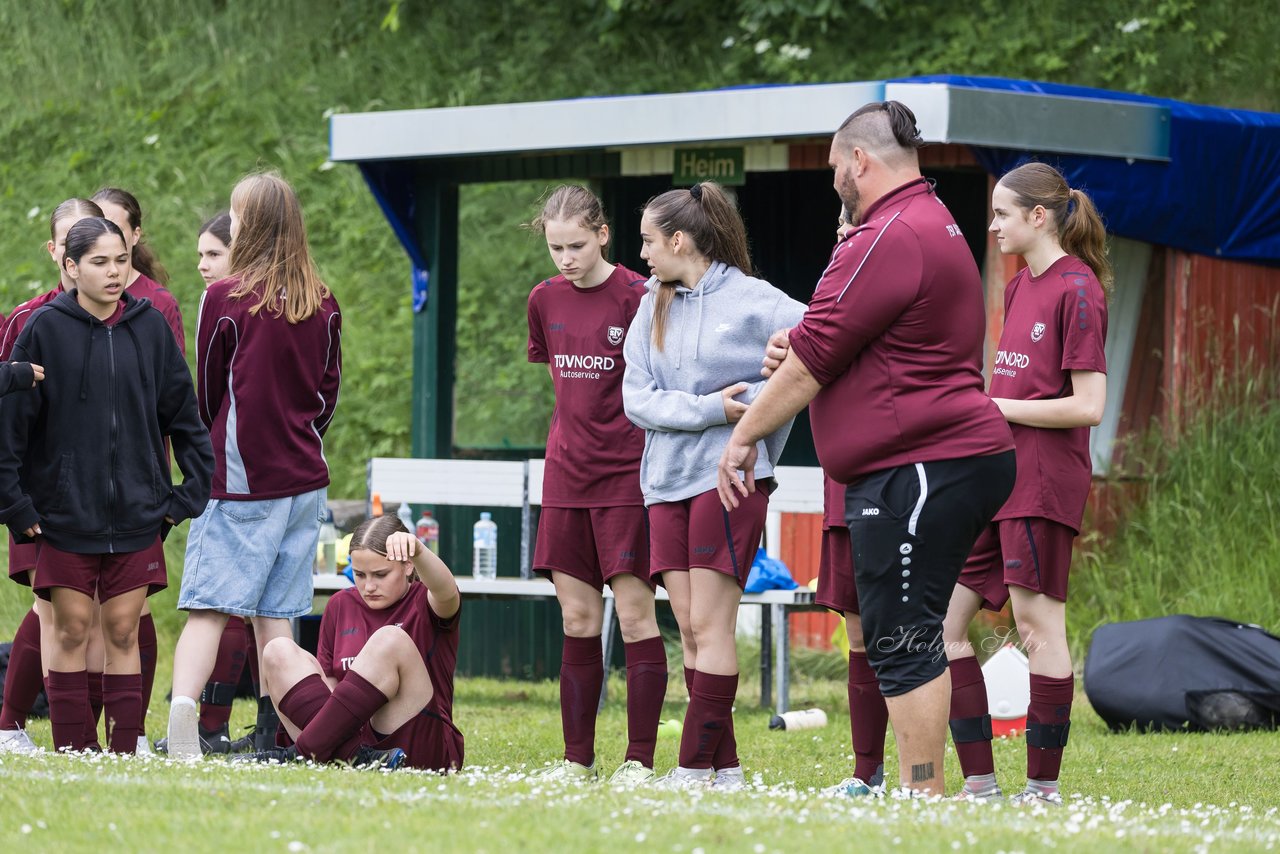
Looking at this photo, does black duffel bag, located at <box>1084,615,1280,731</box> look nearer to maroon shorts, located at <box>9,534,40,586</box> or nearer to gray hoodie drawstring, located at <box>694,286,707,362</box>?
gray hoodie drawstring, located at <box>694,286,707,362</box>

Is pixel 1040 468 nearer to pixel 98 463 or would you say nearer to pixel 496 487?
pixel 98 463

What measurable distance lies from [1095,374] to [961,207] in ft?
20.7

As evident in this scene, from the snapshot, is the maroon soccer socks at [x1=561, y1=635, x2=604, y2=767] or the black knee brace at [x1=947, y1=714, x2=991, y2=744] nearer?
the black knee brace at [x1=947, y1=714, x2=991, y2=744]

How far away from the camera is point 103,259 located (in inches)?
237

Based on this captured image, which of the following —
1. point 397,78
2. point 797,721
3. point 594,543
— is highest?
point 397,78

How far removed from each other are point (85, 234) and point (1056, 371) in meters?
3.18

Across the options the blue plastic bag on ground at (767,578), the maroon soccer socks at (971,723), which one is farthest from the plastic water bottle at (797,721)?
the maroon soccer socks at (971,723)

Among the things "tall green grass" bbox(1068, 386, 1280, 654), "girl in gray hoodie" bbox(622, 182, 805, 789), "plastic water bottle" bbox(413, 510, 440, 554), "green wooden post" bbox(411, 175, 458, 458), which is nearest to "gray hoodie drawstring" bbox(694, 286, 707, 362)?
"girl in gray hoodie" bbox(622, 182, 805, 789)

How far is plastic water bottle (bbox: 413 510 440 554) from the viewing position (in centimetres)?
1041

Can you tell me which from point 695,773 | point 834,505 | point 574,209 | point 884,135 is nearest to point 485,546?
point 574,209

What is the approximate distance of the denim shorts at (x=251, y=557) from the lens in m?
6.16

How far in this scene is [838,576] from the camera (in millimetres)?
5672

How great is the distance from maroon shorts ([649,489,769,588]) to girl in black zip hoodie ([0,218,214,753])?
154 cm

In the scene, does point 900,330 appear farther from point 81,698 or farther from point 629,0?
point 629,0
